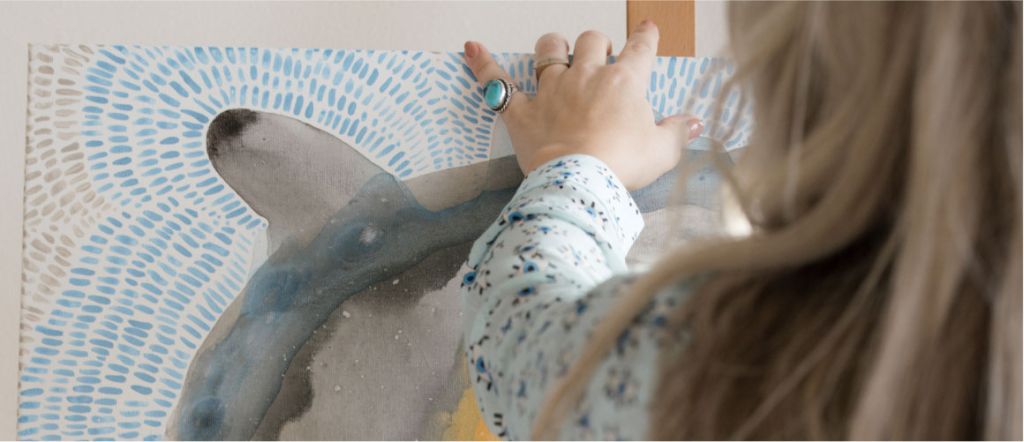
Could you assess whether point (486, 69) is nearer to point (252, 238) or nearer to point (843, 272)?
point (252, 238)

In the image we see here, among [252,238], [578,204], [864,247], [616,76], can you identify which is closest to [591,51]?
[616,76]

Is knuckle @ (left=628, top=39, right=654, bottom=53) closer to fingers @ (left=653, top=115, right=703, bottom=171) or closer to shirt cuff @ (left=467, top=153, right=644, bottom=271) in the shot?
fingers @ (left=653, top=115, right=703, bottom=171)

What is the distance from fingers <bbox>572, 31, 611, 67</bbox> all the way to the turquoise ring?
6 centimetres

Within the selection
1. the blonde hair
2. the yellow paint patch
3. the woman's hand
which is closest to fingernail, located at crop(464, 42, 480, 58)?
the woman's hand

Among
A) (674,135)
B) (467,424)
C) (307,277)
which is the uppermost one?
(674,135)

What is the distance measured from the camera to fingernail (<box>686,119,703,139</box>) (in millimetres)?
837

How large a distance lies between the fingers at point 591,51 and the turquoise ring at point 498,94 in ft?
0.21

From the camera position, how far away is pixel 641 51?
2.75 ft

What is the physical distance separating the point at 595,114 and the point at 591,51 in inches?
3.6

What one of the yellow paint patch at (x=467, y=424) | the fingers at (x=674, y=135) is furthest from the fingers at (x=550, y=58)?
the yellow paint patch at (x=467, y=424)

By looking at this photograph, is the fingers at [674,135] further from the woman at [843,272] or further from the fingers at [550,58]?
the woman at [843,272]

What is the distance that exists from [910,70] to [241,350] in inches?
24.1

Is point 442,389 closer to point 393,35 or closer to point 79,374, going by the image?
point 79,374

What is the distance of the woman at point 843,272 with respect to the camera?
355mm
